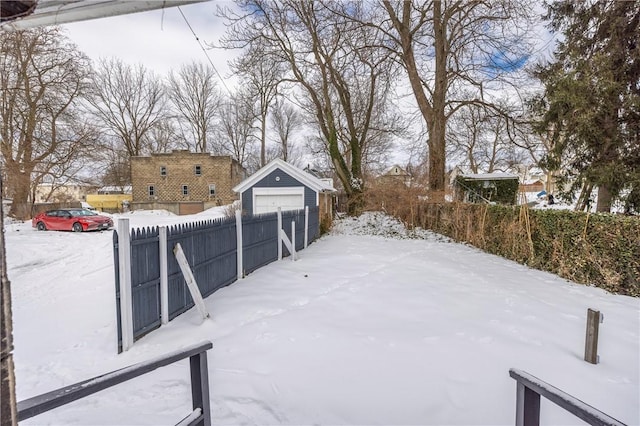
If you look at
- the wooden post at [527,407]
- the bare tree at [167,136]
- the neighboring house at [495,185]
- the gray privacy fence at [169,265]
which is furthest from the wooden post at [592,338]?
the bare tree at [167,136]

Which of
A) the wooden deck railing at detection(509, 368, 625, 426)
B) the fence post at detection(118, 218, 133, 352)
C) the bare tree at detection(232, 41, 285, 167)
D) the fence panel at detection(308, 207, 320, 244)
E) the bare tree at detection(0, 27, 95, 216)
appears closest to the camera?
the wooden deck railing at detection(509, 368, 625, 426)

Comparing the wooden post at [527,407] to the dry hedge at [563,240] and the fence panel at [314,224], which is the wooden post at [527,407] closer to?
the dry hedge at [563,240]

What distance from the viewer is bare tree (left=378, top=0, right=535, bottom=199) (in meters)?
12.0

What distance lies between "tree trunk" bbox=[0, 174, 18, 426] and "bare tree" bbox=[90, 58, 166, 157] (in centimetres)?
3506

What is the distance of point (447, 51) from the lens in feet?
44.3

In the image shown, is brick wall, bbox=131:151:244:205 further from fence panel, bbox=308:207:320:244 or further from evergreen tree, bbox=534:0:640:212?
evergreen tree, bbox=534:0:640:212

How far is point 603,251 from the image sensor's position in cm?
584

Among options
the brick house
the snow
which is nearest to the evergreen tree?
the snow

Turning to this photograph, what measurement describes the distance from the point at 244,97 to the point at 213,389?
1656 centimetres

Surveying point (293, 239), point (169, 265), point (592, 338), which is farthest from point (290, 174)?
point (592, 338)

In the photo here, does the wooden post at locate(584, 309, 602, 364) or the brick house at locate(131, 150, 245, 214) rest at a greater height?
the brick house at locate(131, 150, 245, 214)

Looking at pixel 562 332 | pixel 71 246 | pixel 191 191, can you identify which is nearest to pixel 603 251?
pixel 562 332

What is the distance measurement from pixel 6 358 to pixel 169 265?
3.56 metres

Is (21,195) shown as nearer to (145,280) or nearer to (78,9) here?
(145,280)
